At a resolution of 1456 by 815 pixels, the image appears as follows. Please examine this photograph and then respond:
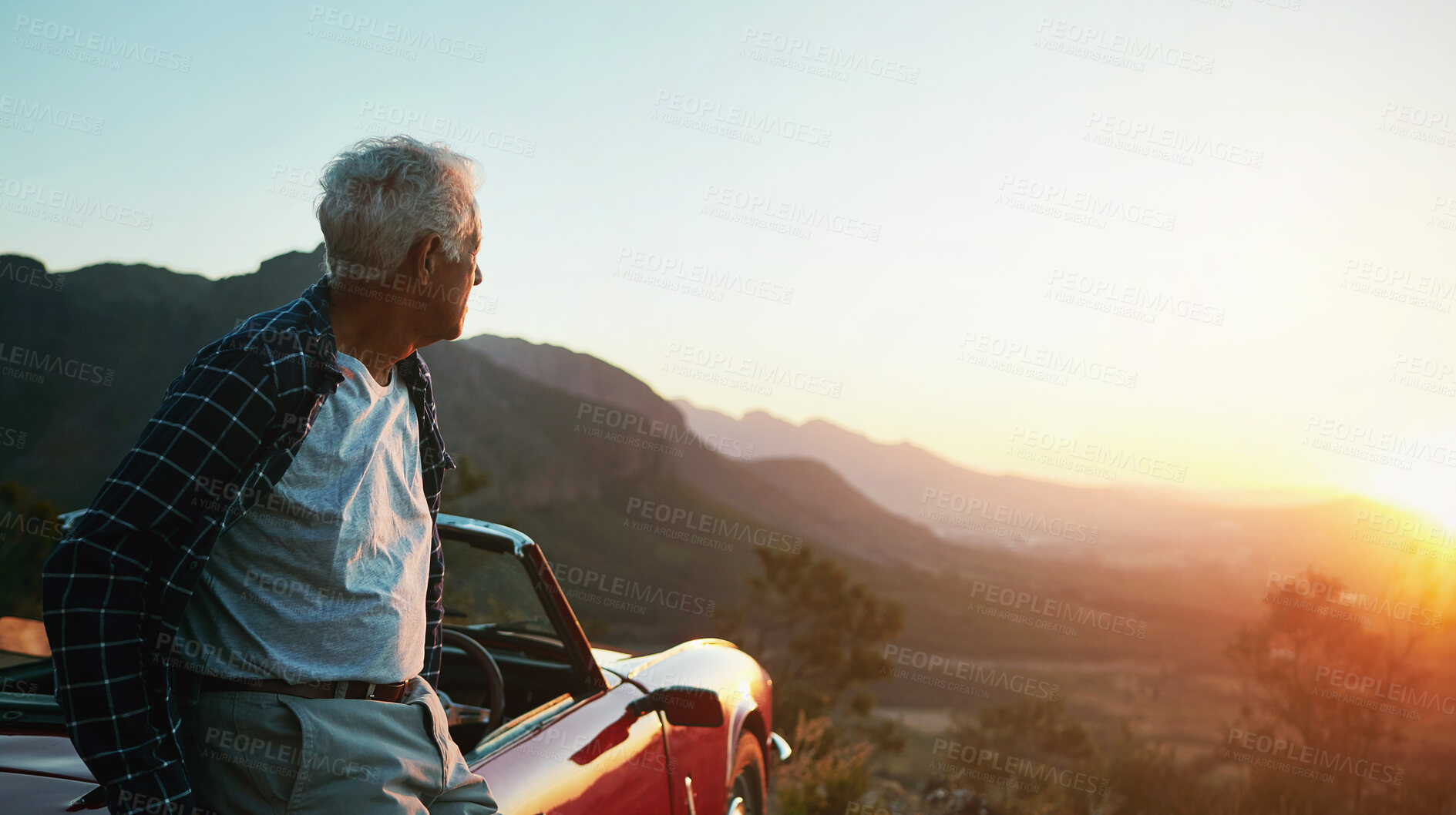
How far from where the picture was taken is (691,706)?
8.58 feet

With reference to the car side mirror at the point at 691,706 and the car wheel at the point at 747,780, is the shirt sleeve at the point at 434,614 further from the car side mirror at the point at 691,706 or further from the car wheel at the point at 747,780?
the car wheel at the point at 747,780

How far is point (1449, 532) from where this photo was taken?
945cm

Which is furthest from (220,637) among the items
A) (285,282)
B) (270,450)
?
(285,282)

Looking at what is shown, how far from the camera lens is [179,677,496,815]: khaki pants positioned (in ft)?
4.18

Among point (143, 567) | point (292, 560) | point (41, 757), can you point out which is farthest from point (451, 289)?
point (41, 757)

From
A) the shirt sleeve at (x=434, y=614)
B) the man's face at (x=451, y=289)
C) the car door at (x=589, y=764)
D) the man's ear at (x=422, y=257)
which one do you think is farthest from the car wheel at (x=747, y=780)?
the man's ear at (x=422, y=257)

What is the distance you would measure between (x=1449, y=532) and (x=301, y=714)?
11697mm

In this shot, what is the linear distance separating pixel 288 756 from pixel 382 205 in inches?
33.4

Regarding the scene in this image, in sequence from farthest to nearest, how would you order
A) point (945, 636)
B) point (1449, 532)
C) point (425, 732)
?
point (945, 636) < point (1449, 532) < point (425, 732)

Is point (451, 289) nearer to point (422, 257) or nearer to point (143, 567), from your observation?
point (422, 257)

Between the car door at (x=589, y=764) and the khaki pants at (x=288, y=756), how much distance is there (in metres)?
0.60

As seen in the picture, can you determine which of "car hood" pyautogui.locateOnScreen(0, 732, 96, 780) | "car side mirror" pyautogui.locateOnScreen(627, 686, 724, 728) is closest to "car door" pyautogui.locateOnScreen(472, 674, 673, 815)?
"car side mirror" pyautogui.locateOnScreen(627, 686, 724, 728)

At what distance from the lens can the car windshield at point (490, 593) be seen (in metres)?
2.72

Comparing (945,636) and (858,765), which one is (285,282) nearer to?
(858,765)
